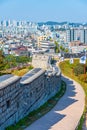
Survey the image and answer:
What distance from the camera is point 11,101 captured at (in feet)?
31.2

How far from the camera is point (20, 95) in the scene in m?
10.2

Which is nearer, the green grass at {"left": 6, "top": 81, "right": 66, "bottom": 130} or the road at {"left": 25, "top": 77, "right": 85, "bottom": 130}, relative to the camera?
the green grass at {"left": 6, "top": 81, "right": 66, "bottom": 130}

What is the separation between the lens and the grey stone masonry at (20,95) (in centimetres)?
910

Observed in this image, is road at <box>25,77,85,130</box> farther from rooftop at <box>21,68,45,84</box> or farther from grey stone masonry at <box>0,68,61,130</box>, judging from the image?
rooftop at <box>21,68,45,84</box>

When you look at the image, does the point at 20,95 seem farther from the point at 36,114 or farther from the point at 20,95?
the point at 36,114

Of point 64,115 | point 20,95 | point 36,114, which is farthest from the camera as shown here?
point 64,115

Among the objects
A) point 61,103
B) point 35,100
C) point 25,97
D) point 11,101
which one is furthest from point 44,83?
point 11,101

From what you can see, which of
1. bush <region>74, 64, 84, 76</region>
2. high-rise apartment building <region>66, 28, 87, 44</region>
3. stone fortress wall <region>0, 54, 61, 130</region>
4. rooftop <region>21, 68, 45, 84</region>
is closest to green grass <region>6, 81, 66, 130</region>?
stone fortress wall <region>0, 54, 61, 130</region>

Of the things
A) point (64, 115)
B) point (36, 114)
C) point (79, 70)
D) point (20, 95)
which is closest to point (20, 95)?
point (20, 95)

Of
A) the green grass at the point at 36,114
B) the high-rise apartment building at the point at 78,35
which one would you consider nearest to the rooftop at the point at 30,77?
the green grass at the point at 36,114

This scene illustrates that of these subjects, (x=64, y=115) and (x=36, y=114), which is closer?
(x=36, y=114)

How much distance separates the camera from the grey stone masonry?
9102 millimetres

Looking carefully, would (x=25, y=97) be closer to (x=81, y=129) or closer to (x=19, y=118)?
(x=19, y=118)

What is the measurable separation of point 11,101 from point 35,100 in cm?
256
